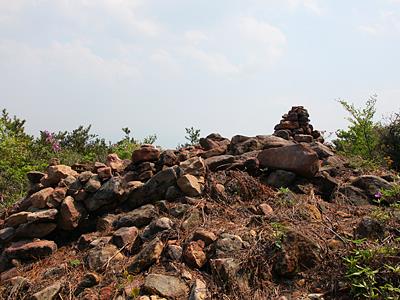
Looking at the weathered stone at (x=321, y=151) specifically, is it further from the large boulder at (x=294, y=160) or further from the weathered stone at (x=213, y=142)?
the weathered stone at (x=213, y=142)

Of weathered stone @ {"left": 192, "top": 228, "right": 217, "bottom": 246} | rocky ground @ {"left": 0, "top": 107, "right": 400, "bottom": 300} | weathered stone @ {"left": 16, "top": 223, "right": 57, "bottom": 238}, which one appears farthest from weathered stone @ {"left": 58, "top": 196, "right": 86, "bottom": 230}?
weathered stone @ {"left": 192, "top": 228, "right": 217, "bottom": 246}

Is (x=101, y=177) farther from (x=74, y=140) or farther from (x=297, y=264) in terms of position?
(x=74, y=140)

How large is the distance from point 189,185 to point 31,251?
5.96 ft

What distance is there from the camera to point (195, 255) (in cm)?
367

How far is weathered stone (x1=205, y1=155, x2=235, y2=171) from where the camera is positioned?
210 inches

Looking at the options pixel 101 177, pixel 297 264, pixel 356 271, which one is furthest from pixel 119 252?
pixel 356 271

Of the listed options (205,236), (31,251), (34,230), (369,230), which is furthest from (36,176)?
(369,230)

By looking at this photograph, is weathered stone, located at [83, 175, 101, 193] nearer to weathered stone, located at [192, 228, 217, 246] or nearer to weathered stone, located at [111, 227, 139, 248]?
weathered stone, located at [111, 227, 139, 248]

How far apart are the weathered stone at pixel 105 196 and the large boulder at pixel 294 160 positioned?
1778 millimetres

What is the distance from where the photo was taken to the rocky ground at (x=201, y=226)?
3426mm

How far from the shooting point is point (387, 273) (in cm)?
310

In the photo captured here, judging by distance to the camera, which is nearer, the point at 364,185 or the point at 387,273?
the point at 387,273

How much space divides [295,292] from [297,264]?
0.86 ft

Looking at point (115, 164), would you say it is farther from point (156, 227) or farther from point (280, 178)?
point (280, 178)
